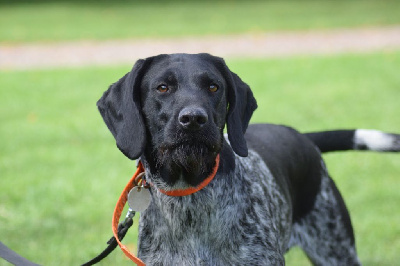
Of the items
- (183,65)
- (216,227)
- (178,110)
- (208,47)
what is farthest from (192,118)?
Answer: (208,47)

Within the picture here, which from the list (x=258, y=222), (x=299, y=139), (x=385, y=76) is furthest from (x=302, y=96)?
(x=258, y=222)

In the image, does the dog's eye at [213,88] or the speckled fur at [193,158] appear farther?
the dog's eye at [213,88]

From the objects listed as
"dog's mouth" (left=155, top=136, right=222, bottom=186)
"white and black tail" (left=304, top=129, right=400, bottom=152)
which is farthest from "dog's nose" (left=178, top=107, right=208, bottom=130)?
"white and black tail" (left=304, top=129, right=400, bottom=152)

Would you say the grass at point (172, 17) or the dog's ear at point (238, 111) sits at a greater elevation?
the dog's ear at point (238, 111)

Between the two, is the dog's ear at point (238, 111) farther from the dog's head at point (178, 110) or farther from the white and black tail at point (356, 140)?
the white and black tail at point (356, 140)

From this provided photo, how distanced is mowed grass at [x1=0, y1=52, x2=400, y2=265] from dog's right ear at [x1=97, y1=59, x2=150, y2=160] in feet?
7.04

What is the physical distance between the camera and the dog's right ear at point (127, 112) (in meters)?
3.67

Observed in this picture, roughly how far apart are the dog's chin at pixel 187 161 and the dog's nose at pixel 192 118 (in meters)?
0.13

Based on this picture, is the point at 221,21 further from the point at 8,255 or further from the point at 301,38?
the point at 8,255

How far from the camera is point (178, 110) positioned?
348cm

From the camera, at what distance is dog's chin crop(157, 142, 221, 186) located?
140 inches

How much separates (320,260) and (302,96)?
7.11 m

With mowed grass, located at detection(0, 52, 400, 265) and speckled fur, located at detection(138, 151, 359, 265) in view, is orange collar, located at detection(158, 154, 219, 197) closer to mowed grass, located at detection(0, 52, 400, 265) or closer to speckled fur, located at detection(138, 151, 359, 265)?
speckled fur, located at detection(138, 151, 359, 265)

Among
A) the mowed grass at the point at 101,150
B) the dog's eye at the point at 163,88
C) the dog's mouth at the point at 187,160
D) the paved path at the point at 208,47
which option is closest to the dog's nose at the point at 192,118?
the dog's mouth at the point at 187,160
